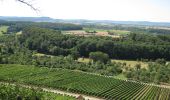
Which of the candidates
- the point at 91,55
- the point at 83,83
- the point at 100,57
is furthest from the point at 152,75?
the point at 91,55

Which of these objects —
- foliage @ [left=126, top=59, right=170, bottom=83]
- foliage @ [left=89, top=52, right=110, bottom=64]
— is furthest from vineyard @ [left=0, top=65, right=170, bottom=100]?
foliage @ [left=89, top=52, right=110, bottom=64]

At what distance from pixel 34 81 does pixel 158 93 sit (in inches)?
972

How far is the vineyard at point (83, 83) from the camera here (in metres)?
55.5

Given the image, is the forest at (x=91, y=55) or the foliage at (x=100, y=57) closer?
the forest at (x=91, y=55)

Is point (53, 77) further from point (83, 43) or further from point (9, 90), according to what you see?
point (9, 90)

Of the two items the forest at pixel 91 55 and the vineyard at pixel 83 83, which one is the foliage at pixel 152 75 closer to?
the forest at pixel 91 55

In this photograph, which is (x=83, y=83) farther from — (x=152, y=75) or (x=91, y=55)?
(x=91, y=55)

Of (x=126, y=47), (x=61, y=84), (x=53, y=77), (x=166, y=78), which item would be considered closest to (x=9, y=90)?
(x=61, y=84)

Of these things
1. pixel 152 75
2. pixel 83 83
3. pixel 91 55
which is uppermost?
pixel 83 83

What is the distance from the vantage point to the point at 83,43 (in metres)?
108

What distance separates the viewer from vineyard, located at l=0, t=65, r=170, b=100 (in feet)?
182

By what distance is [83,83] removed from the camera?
61812 millimetres

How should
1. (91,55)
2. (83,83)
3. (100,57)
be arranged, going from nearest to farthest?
1. (83,83)
2. (100,57)
3. (91,55)

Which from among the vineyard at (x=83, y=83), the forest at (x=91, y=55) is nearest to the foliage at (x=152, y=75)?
the forest at (x=91, y=55)
